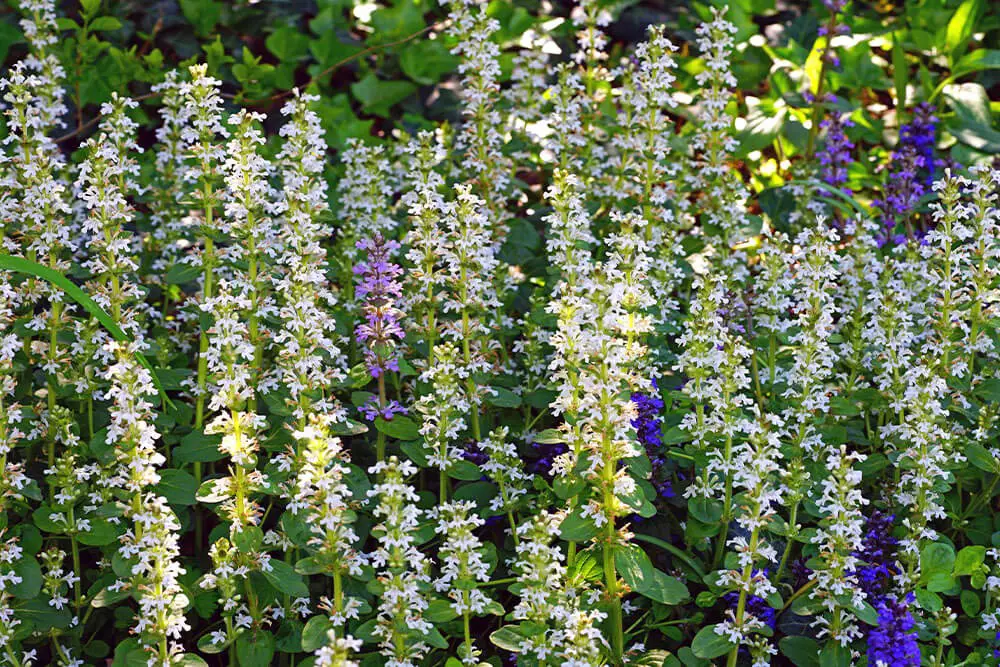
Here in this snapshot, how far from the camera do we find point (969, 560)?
371cm

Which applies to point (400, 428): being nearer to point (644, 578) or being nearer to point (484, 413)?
point (484, 413)

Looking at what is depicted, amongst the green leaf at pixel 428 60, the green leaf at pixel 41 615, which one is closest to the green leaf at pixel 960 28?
the green leaf at pixel 428 60

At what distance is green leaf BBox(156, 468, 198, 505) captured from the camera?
353 centimetres

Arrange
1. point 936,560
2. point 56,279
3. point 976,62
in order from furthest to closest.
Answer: point 976,62, point 936,560, point 56,279

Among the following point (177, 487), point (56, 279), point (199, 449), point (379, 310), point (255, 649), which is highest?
point (56, 279)

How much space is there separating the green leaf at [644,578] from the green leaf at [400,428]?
29.7 inches

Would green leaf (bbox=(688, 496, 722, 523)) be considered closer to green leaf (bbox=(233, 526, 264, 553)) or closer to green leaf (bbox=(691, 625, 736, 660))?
green leaf (bbox=(691, 625, 736, 660))

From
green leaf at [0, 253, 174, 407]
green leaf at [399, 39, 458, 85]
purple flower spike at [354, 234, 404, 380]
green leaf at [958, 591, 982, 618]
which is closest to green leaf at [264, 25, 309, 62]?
green leaf at [399, 39, 458, 85]

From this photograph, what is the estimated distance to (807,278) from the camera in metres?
3.87

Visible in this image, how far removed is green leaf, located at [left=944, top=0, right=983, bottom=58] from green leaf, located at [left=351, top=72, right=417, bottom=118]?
2871mm

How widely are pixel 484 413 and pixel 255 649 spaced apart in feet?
3.92

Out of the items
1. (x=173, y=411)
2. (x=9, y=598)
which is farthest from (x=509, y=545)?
(x=9, y=598)

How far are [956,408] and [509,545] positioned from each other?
1.48 meters

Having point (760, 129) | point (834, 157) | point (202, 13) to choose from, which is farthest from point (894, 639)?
point (202, 13)
